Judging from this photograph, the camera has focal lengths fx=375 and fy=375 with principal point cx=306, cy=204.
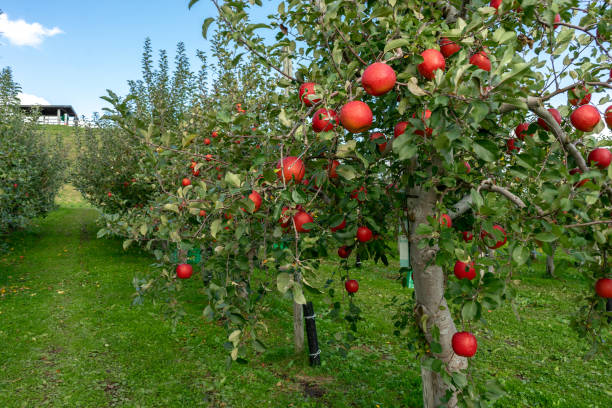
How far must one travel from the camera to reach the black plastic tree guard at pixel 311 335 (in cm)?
573

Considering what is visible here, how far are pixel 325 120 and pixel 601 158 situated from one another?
144 cm

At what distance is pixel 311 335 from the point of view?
573 cm

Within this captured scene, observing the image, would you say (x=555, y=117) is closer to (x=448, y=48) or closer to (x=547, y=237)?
(x=448, y=48)

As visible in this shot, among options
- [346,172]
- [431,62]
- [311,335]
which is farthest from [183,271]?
[311,335]

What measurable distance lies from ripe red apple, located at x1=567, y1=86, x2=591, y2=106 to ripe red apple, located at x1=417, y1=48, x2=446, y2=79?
0.88m

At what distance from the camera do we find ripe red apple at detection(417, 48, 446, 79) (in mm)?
1633

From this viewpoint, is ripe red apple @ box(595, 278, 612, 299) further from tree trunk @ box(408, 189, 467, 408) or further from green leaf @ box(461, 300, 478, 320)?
green leaf @ box(461, 300, 478, 320)

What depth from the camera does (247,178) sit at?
1.91 m

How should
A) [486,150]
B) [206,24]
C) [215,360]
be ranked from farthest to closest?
1. [215,360]
2. [206,24]
3. [486,150]

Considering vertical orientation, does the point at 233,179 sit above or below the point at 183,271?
above

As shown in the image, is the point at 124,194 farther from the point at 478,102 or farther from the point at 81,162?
the point at 478,102

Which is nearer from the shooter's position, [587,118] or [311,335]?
Answer: [587,118]

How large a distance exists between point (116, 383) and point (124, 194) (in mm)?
8751

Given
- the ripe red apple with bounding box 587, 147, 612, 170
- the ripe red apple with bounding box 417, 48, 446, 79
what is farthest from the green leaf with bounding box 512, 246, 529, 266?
the ripe red apple with bounding box 417, 48, 446, 79
